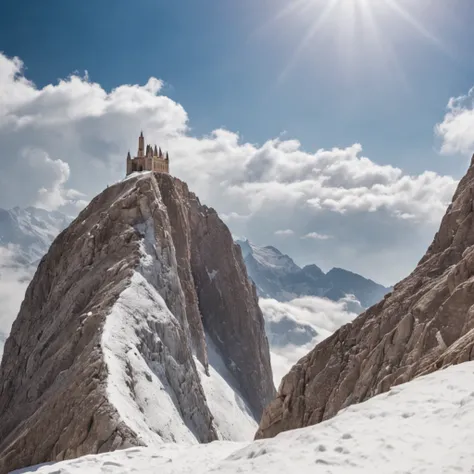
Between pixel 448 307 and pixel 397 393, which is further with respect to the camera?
pixel 448 307

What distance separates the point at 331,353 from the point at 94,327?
87.0 feet

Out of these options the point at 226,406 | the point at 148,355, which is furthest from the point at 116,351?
the point at 226,406

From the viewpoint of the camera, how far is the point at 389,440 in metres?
12.3

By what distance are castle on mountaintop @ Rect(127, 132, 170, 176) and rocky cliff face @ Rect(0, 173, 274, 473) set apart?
7791 millimetres

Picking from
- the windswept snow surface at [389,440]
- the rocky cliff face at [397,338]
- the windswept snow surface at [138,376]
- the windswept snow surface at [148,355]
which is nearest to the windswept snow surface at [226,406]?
the windswept snow surface at [148,355]

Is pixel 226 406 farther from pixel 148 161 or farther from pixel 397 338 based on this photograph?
pixel 397 338

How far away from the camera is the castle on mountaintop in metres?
109

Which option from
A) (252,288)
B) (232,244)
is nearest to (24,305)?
(232,244)

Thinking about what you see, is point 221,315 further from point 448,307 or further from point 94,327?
point 448,307

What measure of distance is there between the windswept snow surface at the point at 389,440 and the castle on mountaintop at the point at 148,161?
95.9 m

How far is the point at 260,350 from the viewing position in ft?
424

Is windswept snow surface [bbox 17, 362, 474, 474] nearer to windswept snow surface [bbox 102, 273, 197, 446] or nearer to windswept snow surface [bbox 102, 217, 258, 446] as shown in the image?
windswept snow surface [bbox 102, 217, 258, 446]

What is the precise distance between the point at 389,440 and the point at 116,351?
3857cm

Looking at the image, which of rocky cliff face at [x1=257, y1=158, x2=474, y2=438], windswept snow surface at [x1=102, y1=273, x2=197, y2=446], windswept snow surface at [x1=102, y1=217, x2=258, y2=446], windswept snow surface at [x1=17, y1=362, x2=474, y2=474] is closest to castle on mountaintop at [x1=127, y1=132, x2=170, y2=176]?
windswept snow surface at [x1=102, y1=217, x2=258, y2=446]
